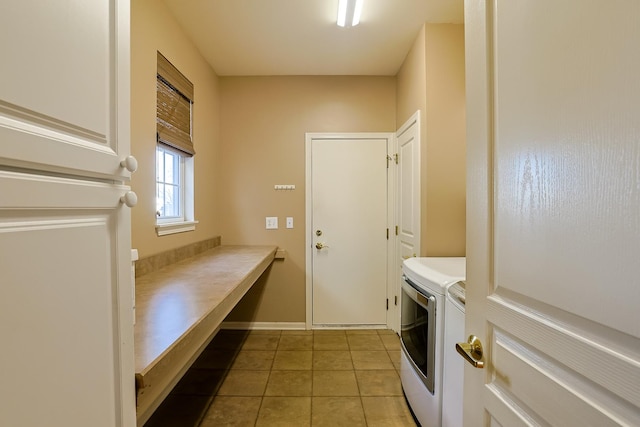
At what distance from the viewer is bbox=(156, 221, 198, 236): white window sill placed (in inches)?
78.5

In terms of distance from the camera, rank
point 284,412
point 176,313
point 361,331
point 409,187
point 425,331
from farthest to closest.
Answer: point 361,331 < point 409,187 < point 284,412 < point 425,331 < point 176,313

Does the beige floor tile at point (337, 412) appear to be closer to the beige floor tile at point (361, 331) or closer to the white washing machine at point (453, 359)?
the white washing machine at point (453, 359)

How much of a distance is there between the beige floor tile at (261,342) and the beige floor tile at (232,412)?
732 millimetres

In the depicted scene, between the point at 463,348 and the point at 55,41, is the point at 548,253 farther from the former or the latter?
the point at 55,41

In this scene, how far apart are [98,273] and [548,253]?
3.04ft

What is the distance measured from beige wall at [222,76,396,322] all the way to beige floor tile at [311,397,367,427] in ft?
4.01

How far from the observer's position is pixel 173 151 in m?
2.31

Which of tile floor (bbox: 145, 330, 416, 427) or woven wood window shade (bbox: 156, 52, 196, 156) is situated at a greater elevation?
woven wood window shade (bbox: 156, 52, 196, 156)

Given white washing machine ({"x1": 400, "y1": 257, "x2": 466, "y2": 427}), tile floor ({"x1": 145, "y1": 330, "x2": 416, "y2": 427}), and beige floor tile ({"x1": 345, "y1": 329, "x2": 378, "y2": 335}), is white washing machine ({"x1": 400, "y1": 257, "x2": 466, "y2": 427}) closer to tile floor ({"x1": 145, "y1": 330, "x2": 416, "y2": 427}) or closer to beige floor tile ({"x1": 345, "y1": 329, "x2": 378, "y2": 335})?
tile floor ({"x1": 145, "y1": 330, "x2": 416, "y2": 427})

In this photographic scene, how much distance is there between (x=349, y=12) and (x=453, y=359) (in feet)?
7.35

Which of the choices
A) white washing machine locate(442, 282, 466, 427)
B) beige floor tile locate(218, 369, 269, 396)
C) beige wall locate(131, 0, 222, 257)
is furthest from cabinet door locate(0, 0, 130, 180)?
beige floor tile locate(218, 369, 269, 396)

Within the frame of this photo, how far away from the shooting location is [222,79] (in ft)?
10.2

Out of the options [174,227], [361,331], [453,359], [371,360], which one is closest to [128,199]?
[453,359]

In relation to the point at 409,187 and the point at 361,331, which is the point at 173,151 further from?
the point at 361,331
